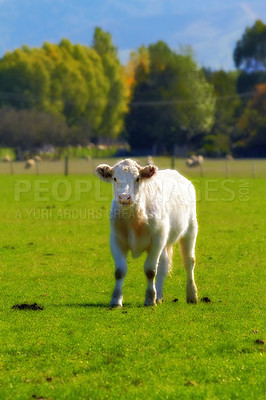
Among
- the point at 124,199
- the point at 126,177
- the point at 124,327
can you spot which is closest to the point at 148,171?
the point at 126,177

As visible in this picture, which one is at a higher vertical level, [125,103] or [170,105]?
[125,103]

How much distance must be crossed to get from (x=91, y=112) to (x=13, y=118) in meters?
14.3

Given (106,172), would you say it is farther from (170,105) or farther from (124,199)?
(170,105)

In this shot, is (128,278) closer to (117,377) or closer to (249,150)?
(117,377)

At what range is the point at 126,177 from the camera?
8180 mm

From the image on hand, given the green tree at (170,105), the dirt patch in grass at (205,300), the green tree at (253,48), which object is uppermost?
the green tree at (253,48)

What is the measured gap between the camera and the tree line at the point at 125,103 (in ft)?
280

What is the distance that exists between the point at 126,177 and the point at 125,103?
89843 mm

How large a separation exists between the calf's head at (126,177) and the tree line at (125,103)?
75077 mm

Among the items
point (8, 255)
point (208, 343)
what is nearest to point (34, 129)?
point (8, 255)

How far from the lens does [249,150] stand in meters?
84.1

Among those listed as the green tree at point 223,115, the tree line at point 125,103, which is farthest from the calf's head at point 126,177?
the green tree at point 223,115

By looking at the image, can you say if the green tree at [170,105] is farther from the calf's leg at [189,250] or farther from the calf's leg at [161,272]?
the calf's leg at [161,272]

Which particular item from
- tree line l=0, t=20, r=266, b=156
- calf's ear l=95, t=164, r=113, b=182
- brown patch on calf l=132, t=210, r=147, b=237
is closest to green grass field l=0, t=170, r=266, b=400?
brown patch on calf l=132, t=210, r=147, b=237
